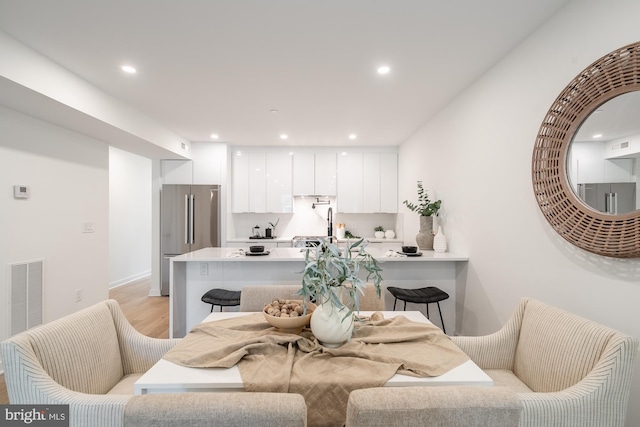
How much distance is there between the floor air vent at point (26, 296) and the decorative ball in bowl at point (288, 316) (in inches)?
108

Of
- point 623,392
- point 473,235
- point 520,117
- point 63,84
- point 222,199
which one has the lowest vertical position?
point 623,392

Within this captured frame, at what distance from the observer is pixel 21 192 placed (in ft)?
9.50

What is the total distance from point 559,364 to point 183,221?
5.05m

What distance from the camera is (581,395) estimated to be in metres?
1.11

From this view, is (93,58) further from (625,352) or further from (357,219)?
(357,219)

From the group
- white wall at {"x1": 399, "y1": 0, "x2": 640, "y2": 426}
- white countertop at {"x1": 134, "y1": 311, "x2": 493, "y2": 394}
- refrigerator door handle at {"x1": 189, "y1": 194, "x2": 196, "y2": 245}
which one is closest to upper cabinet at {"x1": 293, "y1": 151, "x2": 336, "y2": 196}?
refrigerator door handle at {"x1": 189, "y1": 194, "x2": 196, "y2": 245}

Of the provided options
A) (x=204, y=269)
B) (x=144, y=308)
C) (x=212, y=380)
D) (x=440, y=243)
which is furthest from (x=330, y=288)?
(x=144, y=308)

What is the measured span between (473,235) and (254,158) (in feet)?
13.0

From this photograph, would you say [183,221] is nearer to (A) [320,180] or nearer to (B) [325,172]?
(A) [320,180]

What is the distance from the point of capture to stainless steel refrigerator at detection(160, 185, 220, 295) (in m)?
5.17

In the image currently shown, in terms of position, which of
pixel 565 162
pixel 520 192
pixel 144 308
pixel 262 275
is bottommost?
pixel 144 308

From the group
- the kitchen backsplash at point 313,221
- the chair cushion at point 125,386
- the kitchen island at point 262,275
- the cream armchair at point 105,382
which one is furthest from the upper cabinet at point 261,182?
the chair cushion at point 125,386

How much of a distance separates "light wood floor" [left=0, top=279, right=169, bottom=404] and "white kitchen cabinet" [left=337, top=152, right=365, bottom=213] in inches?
129

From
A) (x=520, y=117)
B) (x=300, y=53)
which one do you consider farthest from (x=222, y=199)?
(x=520, y=117)
